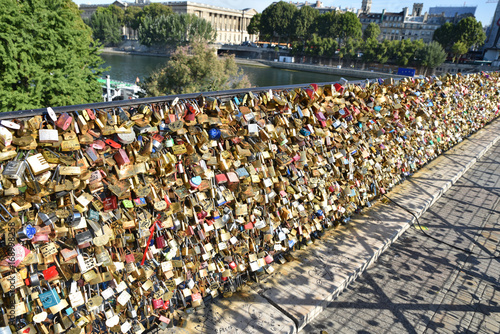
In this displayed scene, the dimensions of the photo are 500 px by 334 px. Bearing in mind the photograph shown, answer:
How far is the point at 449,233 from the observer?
4766 millimetres

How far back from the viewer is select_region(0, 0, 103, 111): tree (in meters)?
9.70

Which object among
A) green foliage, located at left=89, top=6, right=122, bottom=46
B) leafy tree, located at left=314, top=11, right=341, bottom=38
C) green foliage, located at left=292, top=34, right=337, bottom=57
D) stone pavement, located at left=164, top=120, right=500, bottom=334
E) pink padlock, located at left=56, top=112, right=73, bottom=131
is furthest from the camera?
green foliage, located at left=89, top=6, right=122, bottom=46

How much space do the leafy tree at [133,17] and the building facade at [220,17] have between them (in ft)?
26.4

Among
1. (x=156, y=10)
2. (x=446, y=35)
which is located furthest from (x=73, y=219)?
(x=156, y=10)

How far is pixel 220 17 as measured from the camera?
111125 mm

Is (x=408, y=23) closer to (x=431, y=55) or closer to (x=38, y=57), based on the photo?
(x=431, y=55)

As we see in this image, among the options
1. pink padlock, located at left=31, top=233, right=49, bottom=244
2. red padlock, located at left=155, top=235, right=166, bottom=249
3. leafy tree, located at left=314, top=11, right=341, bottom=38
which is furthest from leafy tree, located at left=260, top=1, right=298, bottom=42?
pink padlock, located at left=31, top=233, right=49, bottom=244

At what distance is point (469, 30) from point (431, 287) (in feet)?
272

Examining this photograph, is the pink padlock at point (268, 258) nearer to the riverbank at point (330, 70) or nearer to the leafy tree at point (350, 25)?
the riverbank at point (330, 70)

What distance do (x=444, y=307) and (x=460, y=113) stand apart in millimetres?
6496

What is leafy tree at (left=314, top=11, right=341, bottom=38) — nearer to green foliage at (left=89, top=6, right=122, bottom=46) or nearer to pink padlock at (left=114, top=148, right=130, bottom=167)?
green foliage at (left=89, top=6, right=122, bottom=46)

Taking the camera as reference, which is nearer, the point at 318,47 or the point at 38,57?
the point at 38,57

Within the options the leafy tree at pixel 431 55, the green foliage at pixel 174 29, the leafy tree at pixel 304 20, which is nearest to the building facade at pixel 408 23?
the leafy tree at pixel 304 20

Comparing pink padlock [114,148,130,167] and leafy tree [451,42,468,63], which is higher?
leafy tree [451,42,468,63]
